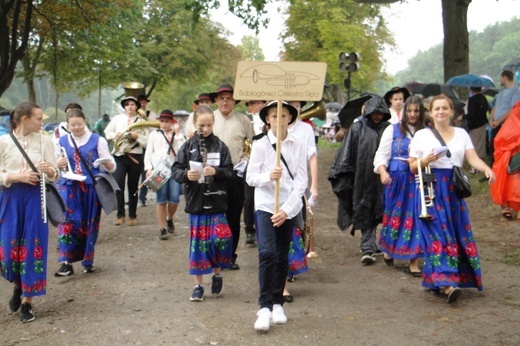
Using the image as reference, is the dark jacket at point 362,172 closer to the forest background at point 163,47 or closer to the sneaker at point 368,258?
the sneaker at point 368,258

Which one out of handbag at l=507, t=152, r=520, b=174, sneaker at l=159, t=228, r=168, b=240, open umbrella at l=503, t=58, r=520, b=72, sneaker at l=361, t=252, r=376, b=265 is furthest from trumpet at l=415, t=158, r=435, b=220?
open umbrella at l=503, t=58, r=520, b=72

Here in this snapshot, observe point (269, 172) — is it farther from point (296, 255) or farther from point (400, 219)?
point (400, 219)

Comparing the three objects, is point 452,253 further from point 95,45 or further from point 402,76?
point 402,76

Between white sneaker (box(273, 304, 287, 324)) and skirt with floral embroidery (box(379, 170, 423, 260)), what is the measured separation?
2.45 m

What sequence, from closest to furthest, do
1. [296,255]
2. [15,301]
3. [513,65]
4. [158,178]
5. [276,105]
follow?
[276,105] < [15,301] < [296,255] < [158,178] < [513,65]

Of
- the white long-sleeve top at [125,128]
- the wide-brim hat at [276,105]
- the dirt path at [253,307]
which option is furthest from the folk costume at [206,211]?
the white long-sleeve top at [125,128]

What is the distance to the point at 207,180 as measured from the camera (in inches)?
276

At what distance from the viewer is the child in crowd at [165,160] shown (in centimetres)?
1088

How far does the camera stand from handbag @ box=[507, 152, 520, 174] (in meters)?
10.8

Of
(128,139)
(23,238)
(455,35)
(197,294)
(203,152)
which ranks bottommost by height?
(197,294)

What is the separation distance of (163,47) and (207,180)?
106 ft

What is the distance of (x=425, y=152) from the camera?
6.91 m

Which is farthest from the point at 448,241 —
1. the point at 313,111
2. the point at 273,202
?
the point at 313,111

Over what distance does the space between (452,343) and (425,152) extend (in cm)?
205
